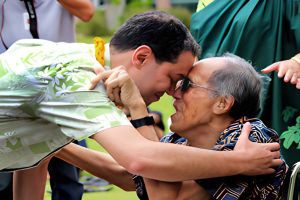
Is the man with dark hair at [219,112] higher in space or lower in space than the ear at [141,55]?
lower

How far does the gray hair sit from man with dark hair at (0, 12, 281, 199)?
0.52 ft

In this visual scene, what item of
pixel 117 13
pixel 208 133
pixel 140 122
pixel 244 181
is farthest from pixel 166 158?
pixel 117 13

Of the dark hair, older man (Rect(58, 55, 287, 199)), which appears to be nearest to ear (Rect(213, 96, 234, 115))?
older man (Rect(58, 55, 287, 199))

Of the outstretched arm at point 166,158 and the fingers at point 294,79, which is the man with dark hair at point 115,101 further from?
the fingers at point 294,79

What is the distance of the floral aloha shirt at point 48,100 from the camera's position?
310cm

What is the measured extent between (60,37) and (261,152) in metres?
2.63

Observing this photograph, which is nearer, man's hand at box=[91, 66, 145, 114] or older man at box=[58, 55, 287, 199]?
man's hand at box=[91, 66, 145, 114]

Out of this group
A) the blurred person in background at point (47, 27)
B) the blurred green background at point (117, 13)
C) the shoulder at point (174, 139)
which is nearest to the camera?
the shoulder at point (174, 139)

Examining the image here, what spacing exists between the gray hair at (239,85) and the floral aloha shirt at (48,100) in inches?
22.2

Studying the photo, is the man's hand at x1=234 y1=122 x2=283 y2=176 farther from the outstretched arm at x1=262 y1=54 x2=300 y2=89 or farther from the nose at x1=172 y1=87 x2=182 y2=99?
the outstretched arm at x1=262 y1=54 x2=300 y2=89

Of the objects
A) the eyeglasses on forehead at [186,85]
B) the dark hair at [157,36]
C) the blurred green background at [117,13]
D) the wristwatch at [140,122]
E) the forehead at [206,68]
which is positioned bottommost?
the blurred green background at [117,13]

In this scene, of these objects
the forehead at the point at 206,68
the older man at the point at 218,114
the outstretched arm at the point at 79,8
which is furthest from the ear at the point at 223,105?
the outstretched arm at the point at 79,8

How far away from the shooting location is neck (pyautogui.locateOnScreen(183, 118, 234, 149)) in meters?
3.48

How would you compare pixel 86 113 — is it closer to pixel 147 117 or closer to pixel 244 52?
pixel 147 117
